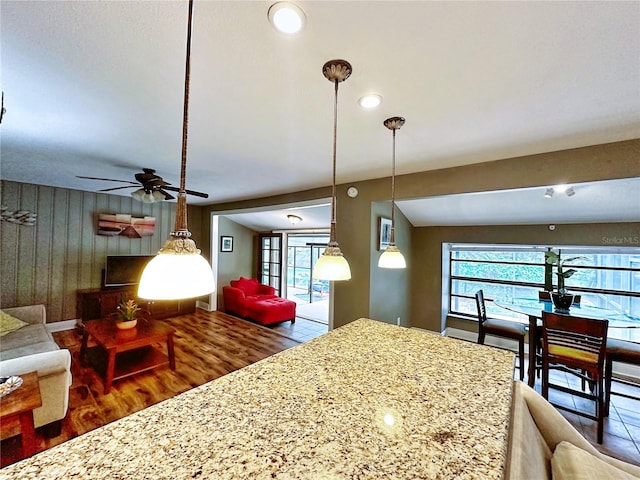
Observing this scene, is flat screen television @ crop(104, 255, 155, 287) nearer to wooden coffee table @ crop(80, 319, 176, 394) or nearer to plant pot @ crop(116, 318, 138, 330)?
wooden coffee table @ crop(80, 319, 176, 394)

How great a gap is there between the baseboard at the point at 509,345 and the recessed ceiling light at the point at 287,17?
466cm

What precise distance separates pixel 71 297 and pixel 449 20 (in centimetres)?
621

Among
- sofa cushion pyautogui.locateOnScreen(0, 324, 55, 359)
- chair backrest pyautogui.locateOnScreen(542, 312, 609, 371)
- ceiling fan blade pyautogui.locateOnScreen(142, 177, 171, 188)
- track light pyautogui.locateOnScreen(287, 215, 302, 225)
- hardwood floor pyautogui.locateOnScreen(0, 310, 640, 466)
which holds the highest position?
ceiling fan blade pyautogui.locateOnScreen(142, 177, 171, 188)

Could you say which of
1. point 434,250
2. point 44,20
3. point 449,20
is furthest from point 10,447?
point 434,250

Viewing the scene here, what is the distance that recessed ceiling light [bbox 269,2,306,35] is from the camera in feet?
3.10

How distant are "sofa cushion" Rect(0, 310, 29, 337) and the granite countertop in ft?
12.1

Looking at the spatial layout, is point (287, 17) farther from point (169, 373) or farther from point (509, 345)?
point (509, 345)

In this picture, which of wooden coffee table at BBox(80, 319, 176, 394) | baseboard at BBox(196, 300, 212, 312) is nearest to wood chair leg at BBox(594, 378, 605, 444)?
wooden coffee table at BBox(80, 319, 176, 394)

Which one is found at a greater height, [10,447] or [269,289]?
[269,289]

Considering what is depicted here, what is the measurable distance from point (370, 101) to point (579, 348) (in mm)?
2745

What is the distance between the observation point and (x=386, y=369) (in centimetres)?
119

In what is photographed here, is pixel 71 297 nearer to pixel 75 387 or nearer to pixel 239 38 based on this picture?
pixel 75 387

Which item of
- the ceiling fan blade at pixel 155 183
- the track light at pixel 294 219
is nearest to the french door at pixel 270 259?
the track light at pixel 294 219

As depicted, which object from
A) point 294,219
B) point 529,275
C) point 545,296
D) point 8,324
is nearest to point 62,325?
point 8,324
